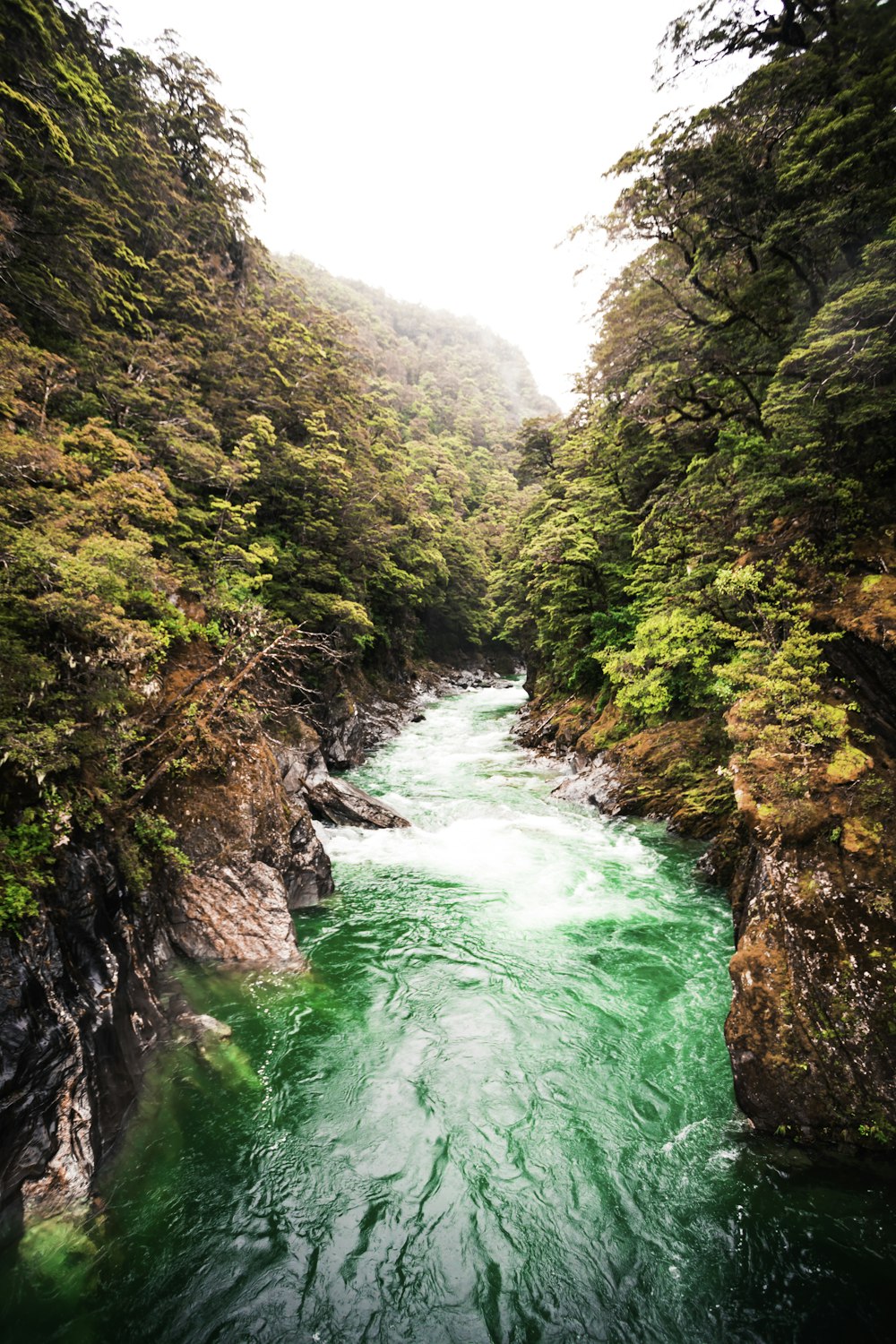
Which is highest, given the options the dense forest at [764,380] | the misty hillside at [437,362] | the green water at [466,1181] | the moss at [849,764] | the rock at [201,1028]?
the misty hillside at [437,362]

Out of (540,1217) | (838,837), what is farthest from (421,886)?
(838,837)

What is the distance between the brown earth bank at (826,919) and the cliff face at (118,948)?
214 inches

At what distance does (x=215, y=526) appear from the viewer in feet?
42.2

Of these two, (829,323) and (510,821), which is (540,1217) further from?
(829,323)

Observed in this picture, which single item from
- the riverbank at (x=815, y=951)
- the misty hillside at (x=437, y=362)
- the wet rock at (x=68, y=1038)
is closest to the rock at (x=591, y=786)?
the riverbank at (x=815, y=951)

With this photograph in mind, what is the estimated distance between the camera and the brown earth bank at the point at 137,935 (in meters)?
3.71

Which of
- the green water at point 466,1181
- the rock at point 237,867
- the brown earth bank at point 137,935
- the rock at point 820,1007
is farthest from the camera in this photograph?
the rock at point 237,867

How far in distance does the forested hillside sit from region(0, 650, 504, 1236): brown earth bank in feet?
18.0

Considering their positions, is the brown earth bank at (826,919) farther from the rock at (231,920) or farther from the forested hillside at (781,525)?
the rock at (231,920)

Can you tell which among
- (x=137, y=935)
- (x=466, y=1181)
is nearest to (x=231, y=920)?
(x=137, y=935)

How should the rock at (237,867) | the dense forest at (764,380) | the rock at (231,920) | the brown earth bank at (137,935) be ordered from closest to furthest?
the brown earth bank at (137,935) < the dense forest at (764,380) < the rock at (231,920) < the rock at (237,867)

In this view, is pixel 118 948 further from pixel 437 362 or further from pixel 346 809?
pixel 437 362

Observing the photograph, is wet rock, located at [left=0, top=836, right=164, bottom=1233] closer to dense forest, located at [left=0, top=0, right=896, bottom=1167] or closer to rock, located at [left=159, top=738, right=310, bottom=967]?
dense forest, located at [left=0, top=0, right=896, bottom=1167]

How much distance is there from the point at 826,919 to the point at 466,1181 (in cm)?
391
